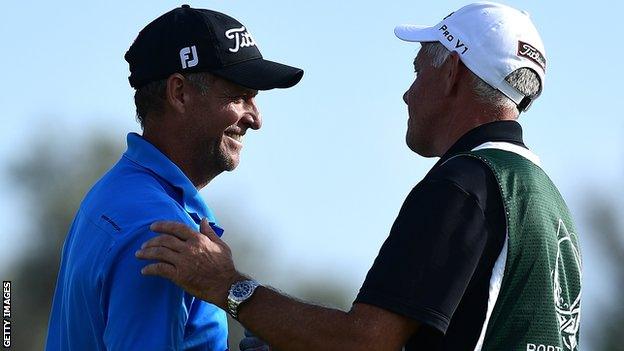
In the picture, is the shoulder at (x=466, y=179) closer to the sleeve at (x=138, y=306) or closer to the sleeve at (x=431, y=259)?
the sleeve at (x=431, y=259)

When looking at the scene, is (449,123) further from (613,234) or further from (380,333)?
(613,234)

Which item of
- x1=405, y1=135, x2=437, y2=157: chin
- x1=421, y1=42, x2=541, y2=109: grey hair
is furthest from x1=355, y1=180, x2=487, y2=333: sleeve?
x1=405, y1=135, x2=437, y2=157: chin

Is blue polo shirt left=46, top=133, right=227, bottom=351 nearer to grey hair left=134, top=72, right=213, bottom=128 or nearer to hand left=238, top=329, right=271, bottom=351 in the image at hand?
hand left=238, top=329, right=271, bottom=351

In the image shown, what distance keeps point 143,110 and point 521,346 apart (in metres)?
1.92

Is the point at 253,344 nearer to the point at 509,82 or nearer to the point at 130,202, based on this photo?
the point at 130,202

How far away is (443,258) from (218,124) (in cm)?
137

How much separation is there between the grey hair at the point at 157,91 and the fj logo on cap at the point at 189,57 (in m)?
0.04

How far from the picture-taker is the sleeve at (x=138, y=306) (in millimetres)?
5352

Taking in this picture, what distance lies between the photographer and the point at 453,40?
619 centimetres

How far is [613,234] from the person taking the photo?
24.8 metres

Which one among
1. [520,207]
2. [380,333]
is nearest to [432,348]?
[380,333]

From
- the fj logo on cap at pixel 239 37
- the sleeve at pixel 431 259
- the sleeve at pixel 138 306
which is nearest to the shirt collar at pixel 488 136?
the sleeve at pixel 431 259

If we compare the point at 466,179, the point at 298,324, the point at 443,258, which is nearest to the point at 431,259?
the point at 443,258

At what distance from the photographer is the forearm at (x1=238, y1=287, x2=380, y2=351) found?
5.29 metres
